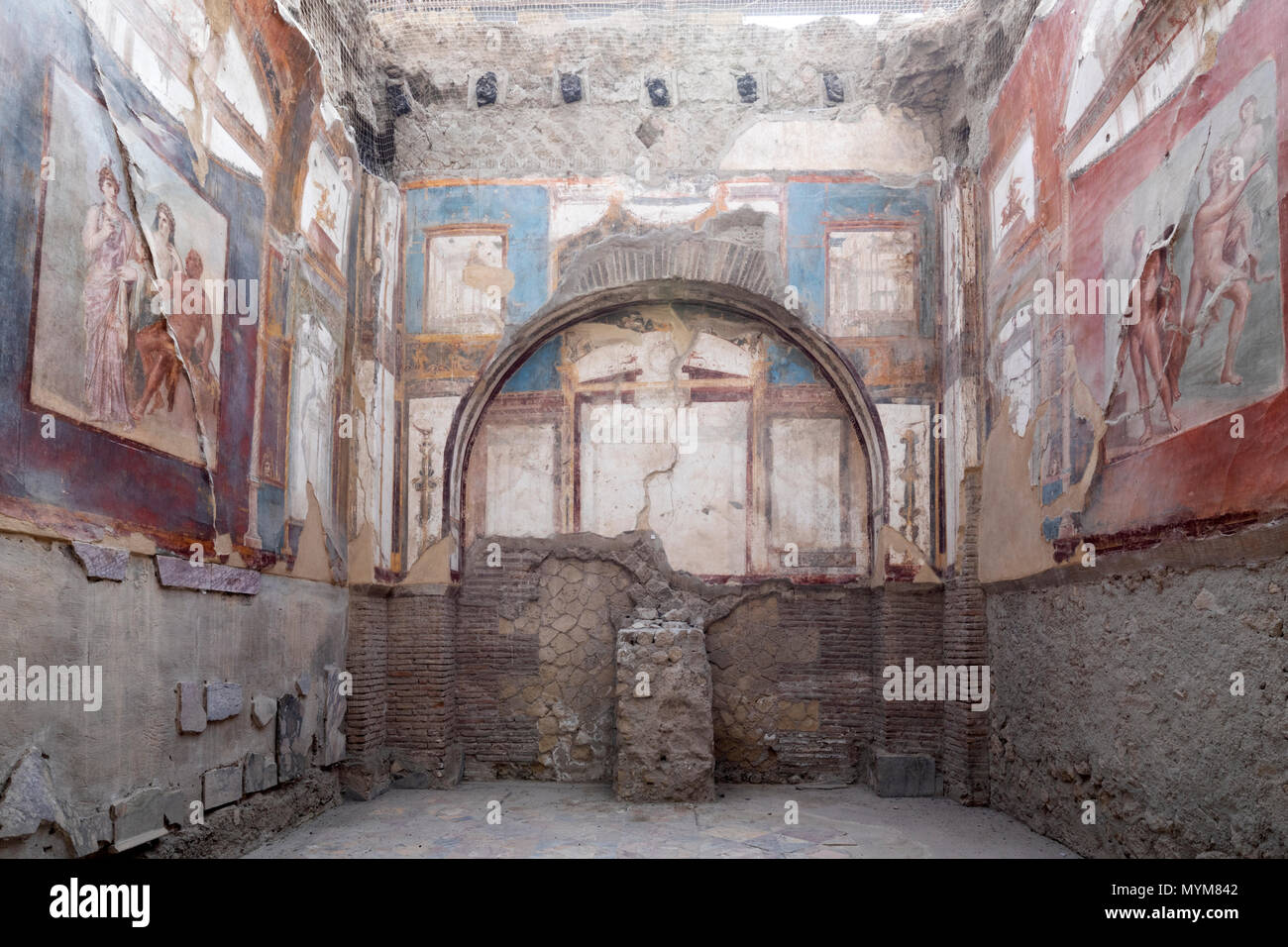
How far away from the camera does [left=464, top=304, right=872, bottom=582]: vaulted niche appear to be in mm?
7750

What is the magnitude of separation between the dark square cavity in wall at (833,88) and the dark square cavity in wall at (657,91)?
1.18 metres

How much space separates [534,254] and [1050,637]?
4.45 metres

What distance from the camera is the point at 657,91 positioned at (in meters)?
7.73

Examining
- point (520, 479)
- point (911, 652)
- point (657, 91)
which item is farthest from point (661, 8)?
point (911, 652)

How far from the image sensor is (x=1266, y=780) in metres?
3.61

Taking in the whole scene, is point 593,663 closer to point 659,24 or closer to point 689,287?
point 689,287

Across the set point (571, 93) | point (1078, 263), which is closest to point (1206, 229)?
point (1078, 263)

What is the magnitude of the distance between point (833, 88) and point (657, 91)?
4.34 ft

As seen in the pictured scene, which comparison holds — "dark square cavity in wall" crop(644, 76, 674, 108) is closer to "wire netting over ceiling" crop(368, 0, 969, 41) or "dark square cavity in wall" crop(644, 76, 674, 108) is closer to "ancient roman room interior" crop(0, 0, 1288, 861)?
"ancient roman room interior" crop(0, 0, 1288, 861)

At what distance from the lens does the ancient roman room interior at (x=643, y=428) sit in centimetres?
385

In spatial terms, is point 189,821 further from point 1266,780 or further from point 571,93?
point 571,93

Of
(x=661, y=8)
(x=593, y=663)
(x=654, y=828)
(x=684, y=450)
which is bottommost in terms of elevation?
(x=654, y=828)

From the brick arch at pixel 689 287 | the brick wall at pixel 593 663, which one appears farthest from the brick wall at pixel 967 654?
the brick arch at pixel 689 287

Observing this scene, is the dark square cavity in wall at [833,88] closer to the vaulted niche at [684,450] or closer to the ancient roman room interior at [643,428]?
the ancient roman room interior at [643,428]
